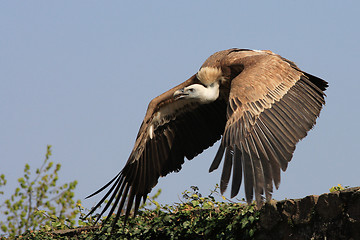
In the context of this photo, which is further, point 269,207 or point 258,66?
point 258,66

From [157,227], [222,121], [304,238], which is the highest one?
[222,121]

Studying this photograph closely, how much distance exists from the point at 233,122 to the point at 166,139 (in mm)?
2222

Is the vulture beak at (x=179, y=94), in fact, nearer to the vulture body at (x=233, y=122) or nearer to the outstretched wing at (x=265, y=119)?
the vulture body at (x=233, y=122)

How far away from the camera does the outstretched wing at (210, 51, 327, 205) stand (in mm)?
4238

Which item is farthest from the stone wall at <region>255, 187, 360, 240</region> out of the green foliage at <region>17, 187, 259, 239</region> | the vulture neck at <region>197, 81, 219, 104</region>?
the vulture neck at <region>197, 81, 219, 104</region>

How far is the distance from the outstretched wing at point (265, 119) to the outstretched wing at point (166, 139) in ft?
3.04

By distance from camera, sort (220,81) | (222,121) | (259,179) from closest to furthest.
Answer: (259,179) → (220,81) → (222,121)

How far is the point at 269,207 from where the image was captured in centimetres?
461

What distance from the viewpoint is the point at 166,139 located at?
6902mm

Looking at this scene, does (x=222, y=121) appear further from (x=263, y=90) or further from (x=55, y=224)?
(x=55, y=224)

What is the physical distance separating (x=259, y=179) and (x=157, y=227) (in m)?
1.81

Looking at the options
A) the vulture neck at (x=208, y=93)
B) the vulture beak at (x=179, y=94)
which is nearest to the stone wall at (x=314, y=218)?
the vulture neck at (x=208, y=93)

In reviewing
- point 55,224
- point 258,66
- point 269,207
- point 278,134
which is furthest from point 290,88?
point 55,224

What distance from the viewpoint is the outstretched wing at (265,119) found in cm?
424
